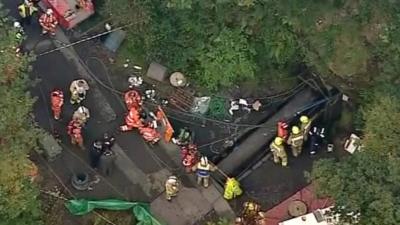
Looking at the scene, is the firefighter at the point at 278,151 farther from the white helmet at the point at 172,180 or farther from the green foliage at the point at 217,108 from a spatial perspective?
the white helmet at the point at 172,180

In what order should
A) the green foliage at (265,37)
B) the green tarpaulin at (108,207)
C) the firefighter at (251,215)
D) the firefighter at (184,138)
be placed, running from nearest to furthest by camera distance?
the green foliage at (265,37), the firefighter at (251,215), the green tarpaulin at (108,207), the firefighter at (184,138)

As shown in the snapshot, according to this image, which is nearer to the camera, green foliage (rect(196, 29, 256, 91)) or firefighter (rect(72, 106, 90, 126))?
green foliage (rect(196, 29, 256, 91))

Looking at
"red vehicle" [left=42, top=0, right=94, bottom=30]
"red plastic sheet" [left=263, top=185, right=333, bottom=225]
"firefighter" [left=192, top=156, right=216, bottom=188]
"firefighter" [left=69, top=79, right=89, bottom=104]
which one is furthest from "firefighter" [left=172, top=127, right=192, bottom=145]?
"red vehicle" [left=42, top=0, right=94, bottom=30]

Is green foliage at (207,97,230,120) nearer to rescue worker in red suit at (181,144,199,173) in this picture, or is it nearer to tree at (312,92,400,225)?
rescue worker in red suit at (181,144,199,173)

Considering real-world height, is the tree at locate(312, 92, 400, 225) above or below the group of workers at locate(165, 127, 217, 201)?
above

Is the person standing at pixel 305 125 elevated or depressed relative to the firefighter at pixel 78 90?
elevated

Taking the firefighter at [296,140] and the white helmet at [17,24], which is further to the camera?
the white helmet at [17,24]

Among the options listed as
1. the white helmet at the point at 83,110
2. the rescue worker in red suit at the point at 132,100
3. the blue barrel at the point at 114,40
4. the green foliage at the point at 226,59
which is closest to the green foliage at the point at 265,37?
the green foliage at the point at 226,59
